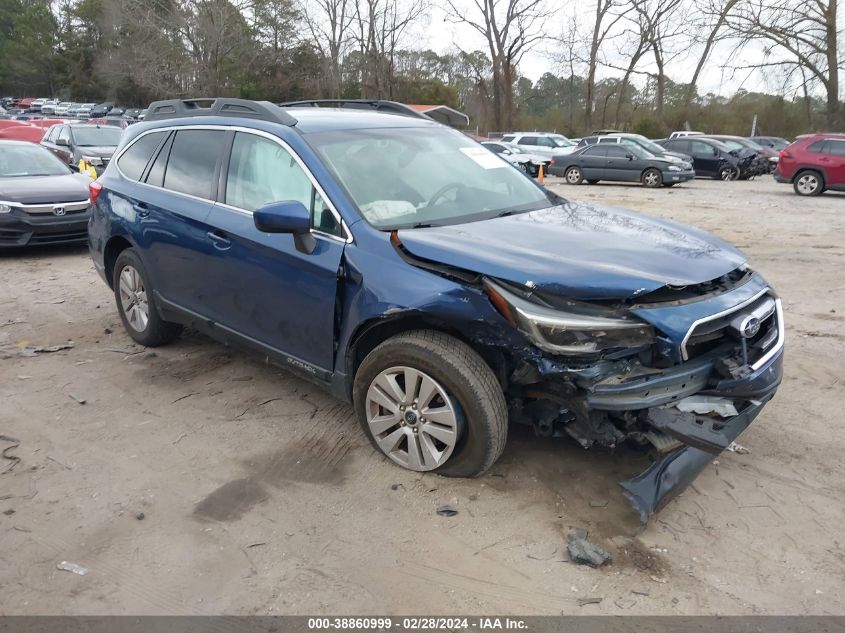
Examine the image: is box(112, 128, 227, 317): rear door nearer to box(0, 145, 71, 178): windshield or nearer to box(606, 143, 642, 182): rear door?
box(0, 145, 71, 178): windshield

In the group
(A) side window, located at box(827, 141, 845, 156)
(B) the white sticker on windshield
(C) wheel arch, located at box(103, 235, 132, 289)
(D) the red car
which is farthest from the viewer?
(D) the red car

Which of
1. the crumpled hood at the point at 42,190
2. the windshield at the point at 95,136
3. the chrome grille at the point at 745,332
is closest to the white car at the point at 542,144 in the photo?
the windshield at the point at 95,136

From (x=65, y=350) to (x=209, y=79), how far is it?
3848 cm

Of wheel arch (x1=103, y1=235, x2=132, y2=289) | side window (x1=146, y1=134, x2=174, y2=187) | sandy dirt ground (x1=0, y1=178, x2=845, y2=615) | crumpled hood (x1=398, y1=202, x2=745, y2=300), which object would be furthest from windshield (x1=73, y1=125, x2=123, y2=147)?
crumpled hood (x1=398, y1=202, x2=745, y2=300)

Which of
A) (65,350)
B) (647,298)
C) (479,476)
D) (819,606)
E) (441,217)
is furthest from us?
(65,350)

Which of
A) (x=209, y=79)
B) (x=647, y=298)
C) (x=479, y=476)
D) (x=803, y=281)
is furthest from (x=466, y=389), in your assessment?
(x=209, y=79)

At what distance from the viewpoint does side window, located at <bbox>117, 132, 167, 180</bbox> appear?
204 inches

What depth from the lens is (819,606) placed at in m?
2.62

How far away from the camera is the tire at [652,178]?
2025 cm

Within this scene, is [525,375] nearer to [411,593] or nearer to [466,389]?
[466,389]

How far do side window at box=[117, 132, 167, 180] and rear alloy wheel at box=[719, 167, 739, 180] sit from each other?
867 inches

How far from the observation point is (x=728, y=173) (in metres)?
23.2

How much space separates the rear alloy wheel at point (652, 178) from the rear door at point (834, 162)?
434 cm

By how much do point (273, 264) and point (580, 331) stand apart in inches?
72.5
